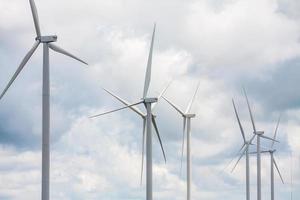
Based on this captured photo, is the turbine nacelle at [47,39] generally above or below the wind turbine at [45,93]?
above

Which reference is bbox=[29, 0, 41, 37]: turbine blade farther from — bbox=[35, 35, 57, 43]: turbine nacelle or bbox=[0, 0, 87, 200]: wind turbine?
bbox=[35, 35, 57, 43]: turbine nacelle

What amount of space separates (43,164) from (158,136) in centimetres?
2335

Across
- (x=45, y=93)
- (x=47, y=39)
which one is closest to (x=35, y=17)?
(x=47, y=39)

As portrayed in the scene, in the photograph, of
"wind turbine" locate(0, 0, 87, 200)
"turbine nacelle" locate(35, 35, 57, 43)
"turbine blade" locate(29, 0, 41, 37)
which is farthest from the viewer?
"turbine blade" locate(29, 0, 41, 37)

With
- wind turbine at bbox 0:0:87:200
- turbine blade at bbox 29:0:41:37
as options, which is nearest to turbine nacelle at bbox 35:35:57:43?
wind turbine at bbox 0:0:87:200

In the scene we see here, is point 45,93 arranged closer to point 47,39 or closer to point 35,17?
point 47,39

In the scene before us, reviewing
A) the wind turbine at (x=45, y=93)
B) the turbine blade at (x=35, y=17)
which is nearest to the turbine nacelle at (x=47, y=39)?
the wind turbine at (x=45, y=93)

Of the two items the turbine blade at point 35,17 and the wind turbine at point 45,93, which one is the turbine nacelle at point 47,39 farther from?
the turbine blade at point 35,17

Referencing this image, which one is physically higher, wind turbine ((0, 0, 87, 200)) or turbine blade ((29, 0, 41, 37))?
turbine blade ((29, 0, 41, 37))

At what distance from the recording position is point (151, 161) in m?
97.8

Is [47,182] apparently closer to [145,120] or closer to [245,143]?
[145,120]

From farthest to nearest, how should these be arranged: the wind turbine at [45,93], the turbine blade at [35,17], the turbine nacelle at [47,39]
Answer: the turbine blade at [35,17] < the turbine nacelle at [47,39] < the wind turbine at [45,93]

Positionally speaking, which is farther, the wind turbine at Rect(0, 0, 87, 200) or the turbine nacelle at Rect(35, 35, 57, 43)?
the turbine nacelle at Rect(35, 35, 57, 43)

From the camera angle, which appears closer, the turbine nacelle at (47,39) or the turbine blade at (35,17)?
the turbine nacelle at (47,39)
